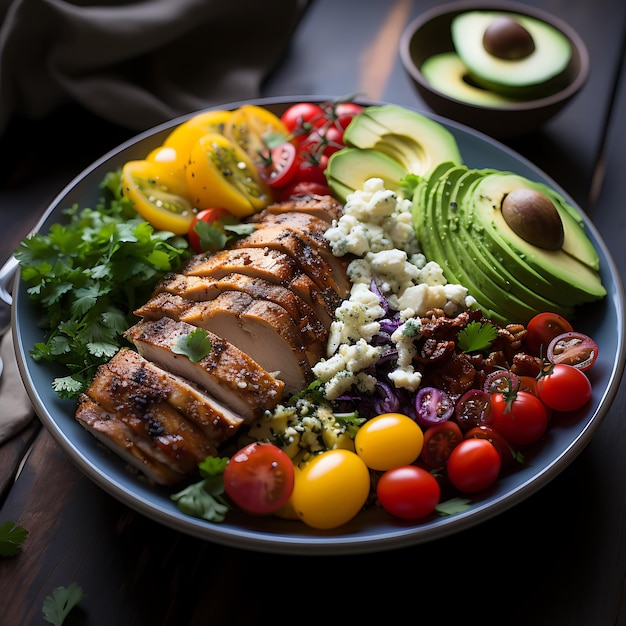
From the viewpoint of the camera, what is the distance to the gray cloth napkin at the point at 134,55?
4.31m

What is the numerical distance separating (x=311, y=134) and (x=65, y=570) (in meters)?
2.57

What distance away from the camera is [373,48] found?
5168 mm

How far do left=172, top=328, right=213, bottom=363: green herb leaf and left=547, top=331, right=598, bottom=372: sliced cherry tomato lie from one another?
1434 millimetres

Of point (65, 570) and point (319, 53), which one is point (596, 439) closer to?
point (65, 570)

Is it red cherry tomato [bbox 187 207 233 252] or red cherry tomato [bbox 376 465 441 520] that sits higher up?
red cherry tomato [bbox 187 207 233 252]

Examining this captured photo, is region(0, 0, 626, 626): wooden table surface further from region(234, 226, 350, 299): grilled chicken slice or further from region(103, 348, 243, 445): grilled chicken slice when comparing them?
region(234, 226, 350, 299): grilled chicken slice

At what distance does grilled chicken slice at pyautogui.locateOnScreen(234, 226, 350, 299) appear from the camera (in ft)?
10.5

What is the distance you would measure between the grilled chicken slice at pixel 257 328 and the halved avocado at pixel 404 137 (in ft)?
4.04

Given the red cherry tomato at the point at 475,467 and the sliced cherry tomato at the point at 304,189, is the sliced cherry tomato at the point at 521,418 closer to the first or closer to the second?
the red cherry tomato at the point at 475,467

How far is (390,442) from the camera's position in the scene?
8.87 feet

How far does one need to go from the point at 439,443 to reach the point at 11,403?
187cm

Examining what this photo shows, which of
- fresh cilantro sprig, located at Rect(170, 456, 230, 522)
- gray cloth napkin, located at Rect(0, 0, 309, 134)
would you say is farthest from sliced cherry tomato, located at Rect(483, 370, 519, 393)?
gray cloth napkin, located at Rect(0, 0, 309, 134)

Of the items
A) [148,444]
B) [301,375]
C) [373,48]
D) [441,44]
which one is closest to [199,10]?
[373,48]

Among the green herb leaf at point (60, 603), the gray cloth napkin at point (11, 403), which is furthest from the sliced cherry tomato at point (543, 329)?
the gray cloth napkin at point (11, 403)
